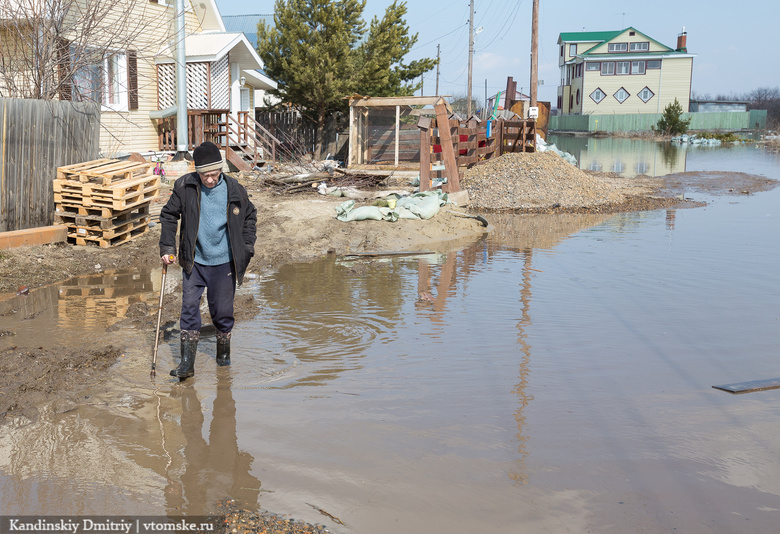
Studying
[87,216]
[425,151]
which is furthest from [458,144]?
[87,216]

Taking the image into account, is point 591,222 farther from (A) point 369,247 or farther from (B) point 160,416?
(B) point 160,416

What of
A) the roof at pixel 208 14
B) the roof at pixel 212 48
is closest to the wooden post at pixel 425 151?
the roof at pixel 212 48

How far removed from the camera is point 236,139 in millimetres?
23188

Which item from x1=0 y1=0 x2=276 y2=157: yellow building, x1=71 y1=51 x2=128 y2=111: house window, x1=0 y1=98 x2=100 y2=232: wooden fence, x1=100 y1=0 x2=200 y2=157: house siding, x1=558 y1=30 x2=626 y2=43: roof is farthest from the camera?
x1=558 y1=30 x2=626 y2=43: roof

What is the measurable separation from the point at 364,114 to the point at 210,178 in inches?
842

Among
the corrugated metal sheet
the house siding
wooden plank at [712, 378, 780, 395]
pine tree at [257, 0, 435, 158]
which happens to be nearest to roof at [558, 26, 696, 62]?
the corrugated metal sheet

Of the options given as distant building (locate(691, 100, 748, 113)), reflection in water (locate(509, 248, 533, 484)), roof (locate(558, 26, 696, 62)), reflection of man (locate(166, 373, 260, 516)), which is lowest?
reflection of man (locate(166, 373, 260, 516))

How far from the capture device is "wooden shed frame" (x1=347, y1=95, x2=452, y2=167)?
24.9 m

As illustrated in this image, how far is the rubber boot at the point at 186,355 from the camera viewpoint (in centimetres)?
564

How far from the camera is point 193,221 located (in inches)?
215

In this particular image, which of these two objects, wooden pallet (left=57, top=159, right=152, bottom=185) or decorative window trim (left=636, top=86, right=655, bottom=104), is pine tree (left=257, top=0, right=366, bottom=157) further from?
decorative window trim (left=636, top=86, right=655, bottom=104)

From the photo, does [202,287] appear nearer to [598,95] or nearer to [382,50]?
[382,50]

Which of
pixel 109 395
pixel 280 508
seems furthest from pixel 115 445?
pixel 280 508

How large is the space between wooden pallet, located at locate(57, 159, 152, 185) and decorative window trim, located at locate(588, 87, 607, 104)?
63539 mm
